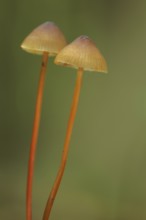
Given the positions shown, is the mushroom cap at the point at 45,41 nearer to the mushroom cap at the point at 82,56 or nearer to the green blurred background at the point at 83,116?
the mushroom cap at the point at 82,56

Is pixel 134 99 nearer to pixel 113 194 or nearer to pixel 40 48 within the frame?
pixel 113 194

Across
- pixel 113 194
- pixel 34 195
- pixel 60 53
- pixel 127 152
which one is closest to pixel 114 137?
pixel 127 152

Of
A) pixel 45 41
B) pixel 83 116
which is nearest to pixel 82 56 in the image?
pixel 45 41

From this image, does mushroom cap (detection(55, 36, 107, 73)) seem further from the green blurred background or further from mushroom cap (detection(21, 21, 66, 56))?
the green blurred background

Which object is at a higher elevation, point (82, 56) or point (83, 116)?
point (82, 56)

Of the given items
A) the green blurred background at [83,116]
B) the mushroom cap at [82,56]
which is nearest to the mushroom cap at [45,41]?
the mushroom cap at [82,56]

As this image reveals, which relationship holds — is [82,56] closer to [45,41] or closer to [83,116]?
[45,41]

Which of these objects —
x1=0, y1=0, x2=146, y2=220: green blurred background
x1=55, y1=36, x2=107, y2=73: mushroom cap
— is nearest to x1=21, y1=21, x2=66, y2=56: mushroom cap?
x1=55, y1=36, x2=107, y2=73: mushroom cap

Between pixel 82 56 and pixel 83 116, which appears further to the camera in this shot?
pixel 83 116
